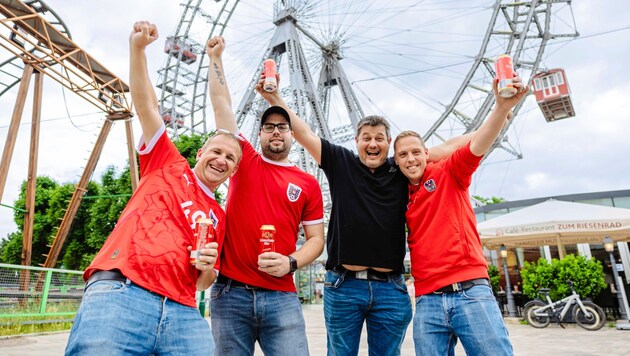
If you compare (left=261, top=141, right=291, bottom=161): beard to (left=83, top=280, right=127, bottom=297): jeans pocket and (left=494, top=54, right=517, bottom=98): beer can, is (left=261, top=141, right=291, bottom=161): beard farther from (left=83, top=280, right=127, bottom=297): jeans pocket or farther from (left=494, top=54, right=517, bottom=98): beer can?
(left=494, top=54, right=517, bottom=98): beer can

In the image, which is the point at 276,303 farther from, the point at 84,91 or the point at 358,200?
the point at 84,91

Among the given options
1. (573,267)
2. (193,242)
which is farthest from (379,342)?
(573,267)

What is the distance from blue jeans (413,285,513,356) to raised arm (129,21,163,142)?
1744 millimetres

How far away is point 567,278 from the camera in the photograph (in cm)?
809

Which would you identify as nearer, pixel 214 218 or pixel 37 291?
pixel 214 218

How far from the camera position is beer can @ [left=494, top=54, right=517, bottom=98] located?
2.01m

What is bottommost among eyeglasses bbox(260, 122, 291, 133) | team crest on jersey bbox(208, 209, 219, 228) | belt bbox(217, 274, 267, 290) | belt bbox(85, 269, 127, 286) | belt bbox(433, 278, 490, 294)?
belt bbox(433, 278, 490, 294)

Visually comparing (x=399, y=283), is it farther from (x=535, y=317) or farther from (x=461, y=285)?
(x=535, y=317)

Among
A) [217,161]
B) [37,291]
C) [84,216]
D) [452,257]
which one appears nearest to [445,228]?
[452,257]

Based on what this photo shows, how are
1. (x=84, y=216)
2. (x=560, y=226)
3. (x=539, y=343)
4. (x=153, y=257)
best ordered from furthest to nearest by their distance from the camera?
1. (x=84, y=216)
2. (x=560, y=226)
3. (x=539, y=343)
4. (x=153, y=257)

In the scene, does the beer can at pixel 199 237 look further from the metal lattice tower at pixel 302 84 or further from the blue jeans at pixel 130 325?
the metal lattice tower at pixel 302 84

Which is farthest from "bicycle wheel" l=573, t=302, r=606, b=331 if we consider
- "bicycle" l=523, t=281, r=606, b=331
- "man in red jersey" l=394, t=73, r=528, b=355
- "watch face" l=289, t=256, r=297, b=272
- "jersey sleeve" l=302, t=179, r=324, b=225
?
"watch face" l=289, t=256, r=297, b=272

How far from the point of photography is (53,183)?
2495 cm

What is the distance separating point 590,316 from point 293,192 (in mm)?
8155
